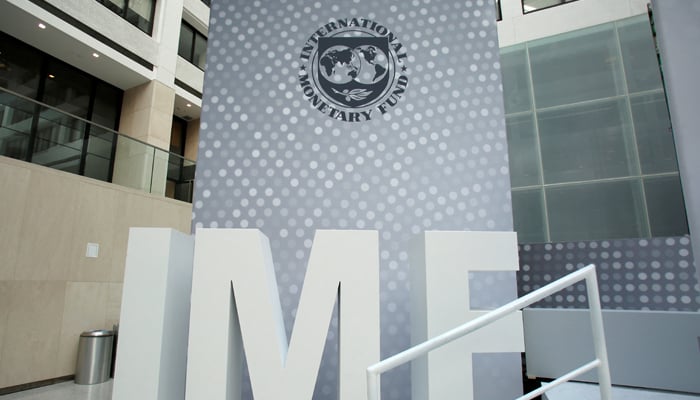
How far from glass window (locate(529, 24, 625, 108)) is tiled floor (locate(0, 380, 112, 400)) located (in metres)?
6.75

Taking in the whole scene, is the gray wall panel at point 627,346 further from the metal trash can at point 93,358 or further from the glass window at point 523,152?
the metal trash can at point 93,358

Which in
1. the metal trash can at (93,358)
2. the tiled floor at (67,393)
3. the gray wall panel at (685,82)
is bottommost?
the tiled floor at (67,393)

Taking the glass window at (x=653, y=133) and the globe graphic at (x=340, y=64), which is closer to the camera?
the globe graphic at (x=340, y=64)

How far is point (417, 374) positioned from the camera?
77.3 inches

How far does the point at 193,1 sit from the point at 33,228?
7896 mm

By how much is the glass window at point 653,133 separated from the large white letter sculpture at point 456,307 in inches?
173

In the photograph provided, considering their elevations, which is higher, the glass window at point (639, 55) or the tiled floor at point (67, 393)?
the glass window at point (639, 55)

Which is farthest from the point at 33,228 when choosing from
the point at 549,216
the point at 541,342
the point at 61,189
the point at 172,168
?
the point at 549,216

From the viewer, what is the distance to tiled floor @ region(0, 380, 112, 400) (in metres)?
4.31

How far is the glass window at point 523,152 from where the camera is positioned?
5.59 meters

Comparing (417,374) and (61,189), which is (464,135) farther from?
(61,189)

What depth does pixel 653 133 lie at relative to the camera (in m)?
5.13

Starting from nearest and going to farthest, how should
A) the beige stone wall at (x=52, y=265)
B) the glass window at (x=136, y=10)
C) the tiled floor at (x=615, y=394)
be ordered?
the tiled floor at (x=615, y=394) → the beige stone wall at (x=52, y=265) → the glass window at (x=136, y=10)

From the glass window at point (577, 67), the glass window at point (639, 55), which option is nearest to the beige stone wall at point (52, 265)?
the glass window at point (577, 67)
